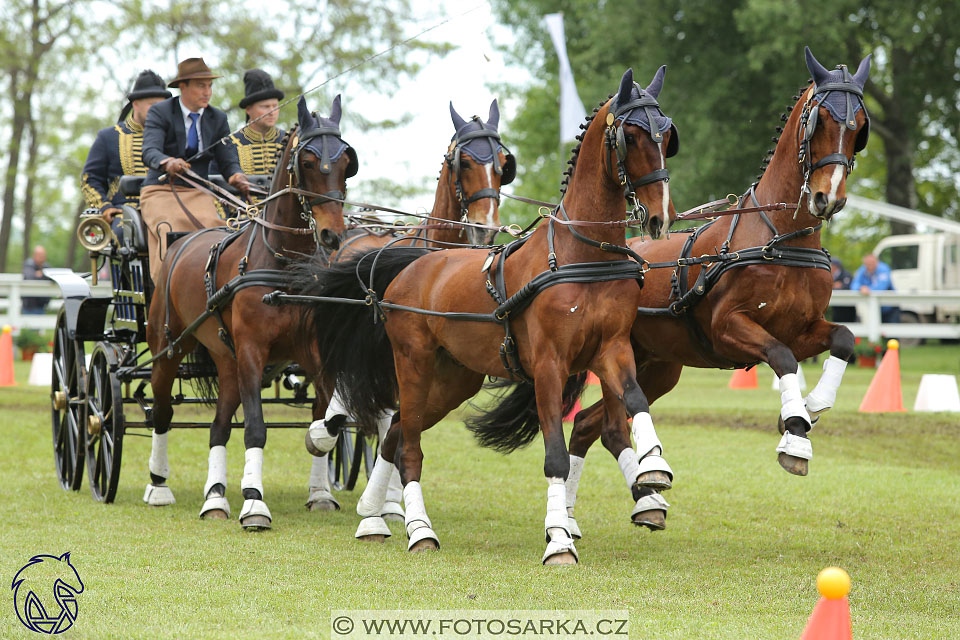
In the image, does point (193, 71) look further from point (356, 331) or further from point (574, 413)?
point (574, 413)

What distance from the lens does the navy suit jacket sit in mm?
9008

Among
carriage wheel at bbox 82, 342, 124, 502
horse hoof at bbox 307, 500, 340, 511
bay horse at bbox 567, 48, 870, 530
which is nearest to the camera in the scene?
bay horse at bbox 567, 48, 870, 530

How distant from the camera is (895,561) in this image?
6469 millimetres

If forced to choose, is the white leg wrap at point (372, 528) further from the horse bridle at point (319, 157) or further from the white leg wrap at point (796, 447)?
the white leg wrap at point (796, 447)

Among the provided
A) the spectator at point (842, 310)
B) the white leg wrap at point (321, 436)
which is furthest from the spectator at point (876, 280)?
the white leg wrap at point (321, 436)

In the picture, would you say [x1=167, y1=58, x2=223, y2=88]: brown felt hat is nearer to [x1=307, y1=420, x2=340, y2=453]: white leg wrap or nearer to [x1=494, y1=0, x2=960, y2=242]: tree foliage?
[x1=307, y1=420, x2=340, y2=453]: white leg wrap

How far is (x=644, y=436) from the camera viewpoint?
18.7 feet

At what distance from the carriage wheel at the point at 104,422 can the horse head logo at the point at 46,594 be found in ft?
7.47

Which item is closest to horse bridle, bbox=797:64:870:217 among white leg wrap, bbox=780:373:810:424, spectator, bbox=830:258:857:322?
white leg wrap, bbox=780:373:810:424

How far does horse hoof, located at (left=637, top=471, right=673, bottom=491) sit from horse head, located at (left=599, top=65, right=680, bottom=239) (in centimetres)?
115

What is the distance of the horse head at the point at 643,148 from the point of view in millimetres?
5750

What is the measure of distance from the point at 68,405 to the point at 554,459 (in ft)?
16.4

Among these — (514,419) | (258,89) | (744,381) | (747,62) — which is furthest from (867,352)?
(514,419)

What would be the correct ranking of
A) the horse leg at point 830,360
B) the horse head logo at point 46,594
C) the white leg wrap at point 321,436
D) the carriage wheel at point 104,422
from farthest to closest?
the carriage wheel at point 104,422, the white leg wrap at point 321,436, the horse leg at point 830,360, the horse head logo at point 46,594
